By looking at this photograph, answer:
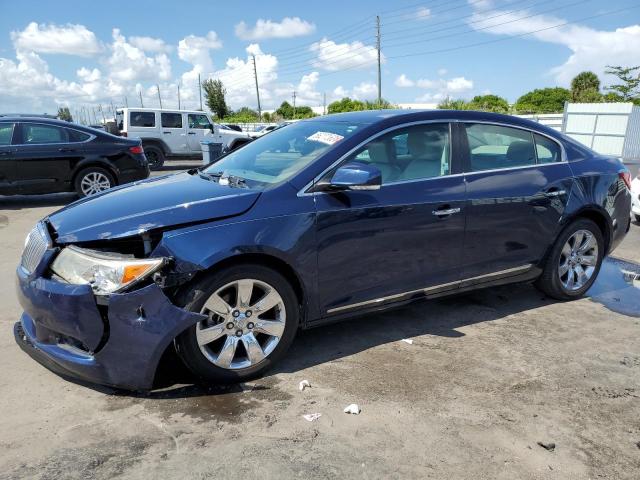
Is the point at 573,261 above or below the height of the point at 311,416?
above

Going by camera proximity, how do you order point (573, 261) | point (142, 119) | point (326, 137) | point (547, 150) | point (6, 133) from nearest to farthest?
point (326, 137)
point (547, 150)
point (573, 261)
point (6, 133)
point (142, 119)

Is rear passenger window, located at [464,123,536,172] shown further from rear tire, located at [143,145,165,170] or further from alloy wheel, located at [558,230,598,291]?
rear tire, located at [143,145,165,170]

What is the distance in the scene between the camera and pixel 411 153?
3.84 metres

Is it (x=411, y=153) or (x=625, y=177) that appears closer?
(x=411, y=153)

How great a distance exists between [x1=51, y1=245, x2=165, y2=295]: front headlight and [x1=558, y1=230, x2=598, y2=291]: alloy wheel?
3.59 metres

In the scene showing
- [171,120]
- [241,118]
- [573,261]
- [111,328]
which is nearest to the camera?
[111,328]

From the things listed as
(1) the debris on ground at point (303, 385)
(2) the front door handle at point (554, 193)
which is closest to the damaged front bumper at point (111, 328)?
(1) the debris on ground at point (303, 385)

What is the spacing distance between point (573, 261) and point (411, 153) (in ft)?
6.73

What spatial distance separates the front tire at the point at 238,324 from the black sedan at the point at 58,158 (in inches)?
286

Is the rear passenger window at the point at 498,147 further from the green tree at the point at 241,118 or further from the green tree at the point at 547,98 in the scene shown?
the green tree at the point at 241,118

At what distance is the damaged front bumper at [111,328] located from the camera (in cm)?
276

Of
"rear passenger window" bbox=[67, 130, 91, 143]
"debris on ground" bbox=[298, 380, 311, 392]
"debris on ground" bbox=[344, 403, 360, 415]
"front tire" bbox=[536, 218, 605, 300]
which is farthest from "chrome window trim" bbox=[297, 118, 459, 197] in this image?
"rear passenger window" bbox=[67, 130, 91, 143]

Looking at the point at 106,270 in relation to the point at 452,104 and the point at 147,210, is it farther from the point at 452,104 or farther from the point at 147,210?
the point at 452,104

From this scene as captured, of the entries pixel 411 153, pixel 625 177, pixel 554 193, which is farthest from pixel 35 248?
pixel 625 177
